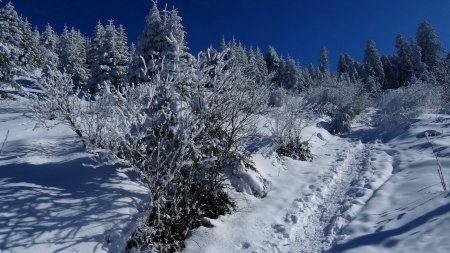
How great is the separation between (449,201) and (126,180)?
273 inches

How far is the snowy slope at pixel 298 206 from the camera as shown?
6.58 metres

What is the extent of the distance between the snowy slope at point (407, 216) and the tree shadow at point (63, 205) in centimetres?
423

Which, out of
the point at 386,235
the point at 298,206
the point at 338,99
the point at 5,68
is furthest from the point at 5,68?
the point at 338,99

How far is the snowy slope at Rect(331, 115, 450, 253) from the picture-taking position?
216 inches

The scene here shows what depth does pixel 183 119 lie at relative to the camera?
6.93 m

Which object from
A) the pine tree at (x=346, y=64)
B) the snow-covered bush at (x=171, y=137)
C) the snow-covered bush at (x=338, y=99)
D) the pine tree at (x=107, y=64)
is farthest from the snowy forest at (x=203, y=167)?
the pine tree at (x=346, y=64)

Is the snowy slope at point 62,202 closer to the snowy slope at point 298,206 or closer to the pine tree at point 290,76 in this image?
the snowy slope at point 298,206

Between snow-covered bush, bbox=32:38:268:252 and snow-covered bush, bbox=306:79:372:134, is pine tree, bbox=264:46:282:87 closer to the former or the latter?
snow-covered bush, bbox=306:79:372:134

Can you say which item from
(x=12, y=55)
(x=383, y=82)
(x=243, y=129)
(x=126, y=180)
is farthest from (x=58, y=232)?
(x=383, y=82)

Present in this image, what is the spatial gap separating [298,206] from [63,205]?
17.7 ft

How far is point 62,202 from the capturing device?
6445 mm

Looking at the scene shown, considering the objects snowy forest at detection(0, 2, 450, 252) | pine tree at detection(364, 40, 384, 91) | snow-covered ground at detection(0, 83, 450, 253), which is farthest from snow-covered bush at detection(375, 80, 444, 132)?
pine tree at detection(364, 40, 384, 91)

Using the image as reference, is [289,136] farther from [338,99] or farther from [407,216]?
[338,99]

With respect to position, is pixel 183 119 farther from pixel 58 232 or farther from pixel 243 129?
pixel 58 232
